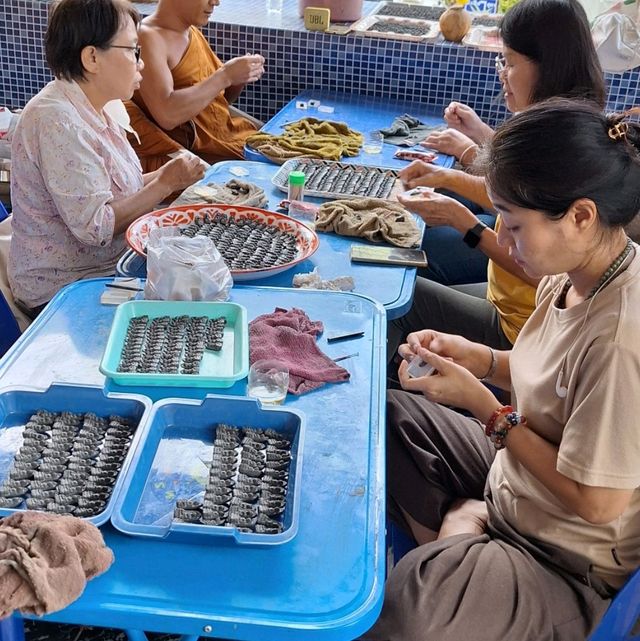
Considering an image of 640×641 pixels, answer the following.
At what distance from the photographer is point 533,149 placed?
1.30m

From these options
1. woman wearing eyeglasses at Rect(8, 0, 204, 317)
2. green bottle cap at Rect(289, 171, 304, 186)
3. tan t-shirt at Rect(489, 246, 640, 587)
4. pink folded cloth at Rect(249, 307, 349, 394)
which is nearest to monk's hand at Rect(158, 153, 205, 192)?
woman wearing eyeglasses at Rect(8, 0, 204, 317)

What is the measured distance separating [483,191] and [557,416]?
1.27 metres

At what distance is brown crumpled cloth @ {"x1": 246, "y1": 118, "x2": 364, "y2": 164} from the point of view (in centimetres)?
285

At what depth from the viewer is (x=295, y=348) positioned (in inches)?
62.3

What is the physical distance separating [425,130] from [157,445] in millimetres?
2466

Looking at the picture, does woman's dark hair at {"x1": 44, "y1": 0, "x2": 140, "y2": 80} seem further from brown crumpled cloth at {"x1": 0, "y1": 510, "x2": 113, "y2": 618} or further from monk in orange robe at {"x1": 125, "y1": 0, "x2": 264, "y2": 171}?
brown crumpled cloth at {"x1": 0, "y1": 510, "x2": 113, "y2": 618}

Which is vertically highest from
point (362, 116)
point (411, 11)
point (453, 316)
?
point (411, 11)

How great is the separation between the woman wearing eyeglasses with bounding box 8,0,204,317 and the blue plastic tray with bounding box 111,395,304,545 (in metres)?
0.94

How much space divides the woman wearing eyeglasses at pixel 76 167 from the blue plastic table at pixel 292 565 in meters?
0.74

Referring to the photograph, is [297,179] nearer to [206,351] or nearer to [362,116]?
[206,351]

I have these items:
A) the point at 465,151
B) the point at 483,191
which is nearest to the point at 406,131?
the point at 465,151

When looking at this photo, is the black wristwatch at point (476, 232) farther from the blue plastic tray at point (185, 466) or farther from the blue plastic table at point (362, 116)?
the blue plastic tray at point (185, 466)

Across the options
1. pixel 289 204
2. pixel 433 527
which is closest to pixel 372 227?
pixel 289 204

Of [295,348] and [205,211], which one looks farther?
[205,211]
